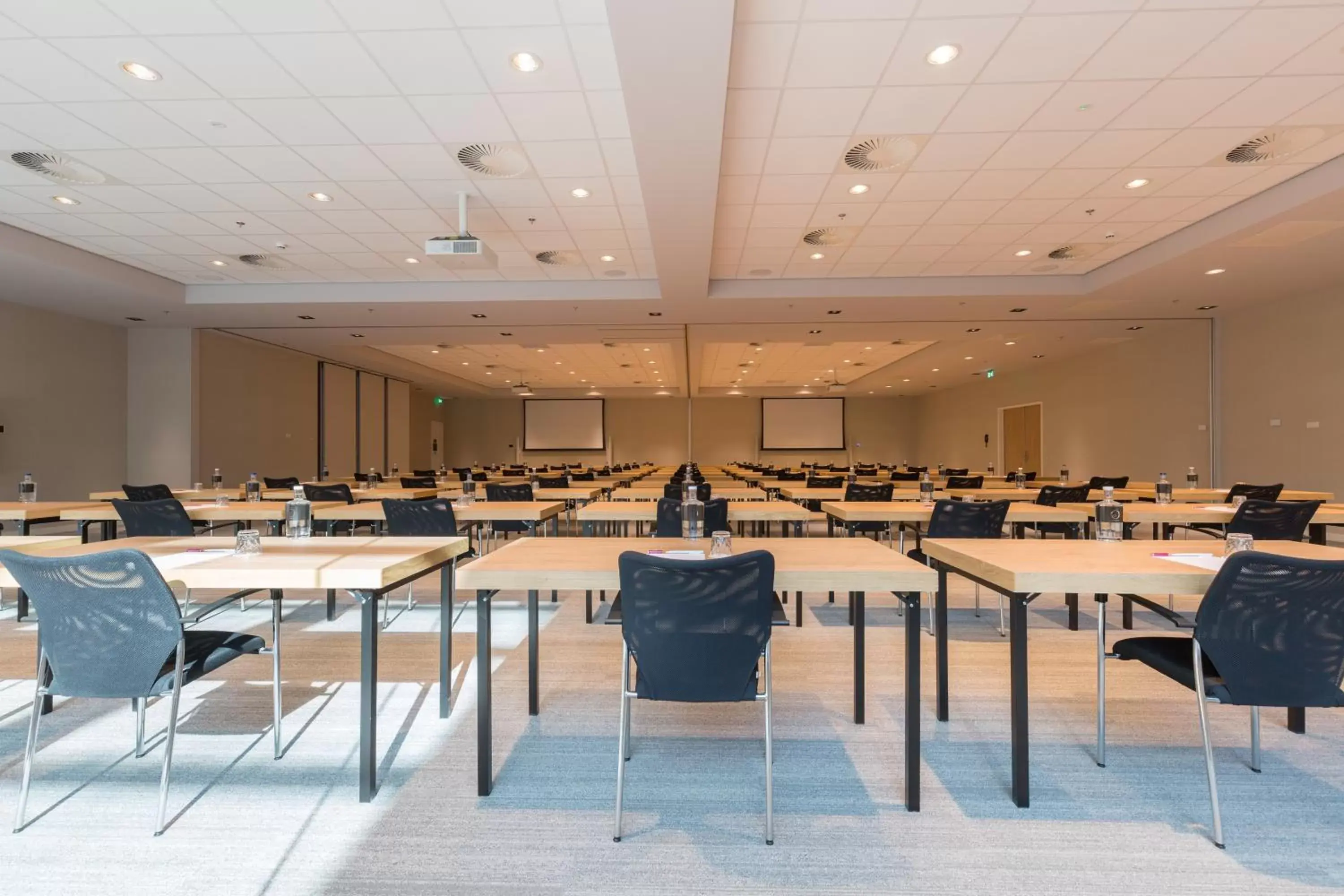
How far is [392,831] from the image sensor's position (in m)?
1.78

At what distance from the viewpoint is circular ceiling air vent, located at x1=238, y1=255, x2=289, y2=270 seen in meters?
7.50

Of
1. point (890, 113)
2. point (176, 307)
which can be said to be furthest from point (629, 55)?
point (176, 307)

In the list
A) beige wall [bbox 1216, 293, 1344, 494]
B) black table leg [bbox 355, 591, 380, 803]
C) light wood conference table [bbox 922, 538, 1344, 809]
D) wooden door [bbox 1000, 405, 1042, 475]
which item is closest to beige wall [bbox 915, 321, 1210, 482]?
wooden door [bbox 1000, 405, 1042, 475]

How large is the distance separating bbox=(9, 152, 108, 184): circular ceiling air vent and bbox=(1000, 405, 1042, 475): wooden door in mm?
16207

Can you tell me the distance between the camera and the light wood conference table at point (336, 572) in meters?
1.90

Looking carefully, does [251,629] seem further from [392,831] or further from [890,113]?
[890,113]

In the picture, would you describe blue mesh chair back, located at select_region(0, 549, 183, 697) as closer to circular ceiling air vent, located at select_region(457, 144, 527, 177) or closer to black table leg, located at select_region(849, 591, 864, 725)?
black table leg, located at select_region(849, 591, 864, 725)

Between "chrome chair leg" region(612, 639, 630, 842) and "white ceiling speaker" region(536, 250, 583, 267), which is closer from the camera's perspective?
"chrome chair leg" region(612, 639, 630, 842)

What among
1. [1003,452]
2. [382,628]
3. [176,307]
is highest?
[176,307]

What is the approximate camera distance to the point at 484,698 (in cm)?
196

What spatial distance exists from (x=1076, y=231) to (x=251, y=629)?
780 centimetres

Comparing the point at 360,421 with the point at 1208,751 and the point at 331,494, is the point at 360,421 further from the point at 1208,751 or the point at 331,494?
the point at 1208,751

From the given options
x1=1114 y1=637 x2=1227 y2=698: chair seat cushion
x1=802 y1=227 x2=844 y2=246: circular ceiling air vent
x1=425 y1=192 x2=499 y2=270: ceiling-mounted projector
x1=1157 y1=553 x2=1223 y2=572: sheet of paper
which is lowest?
x1=1114 y1=637 x2=1227 y2=698: chair seat cushion

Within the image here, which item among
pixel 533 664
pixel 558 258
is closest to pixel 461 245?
pixel 558 258
